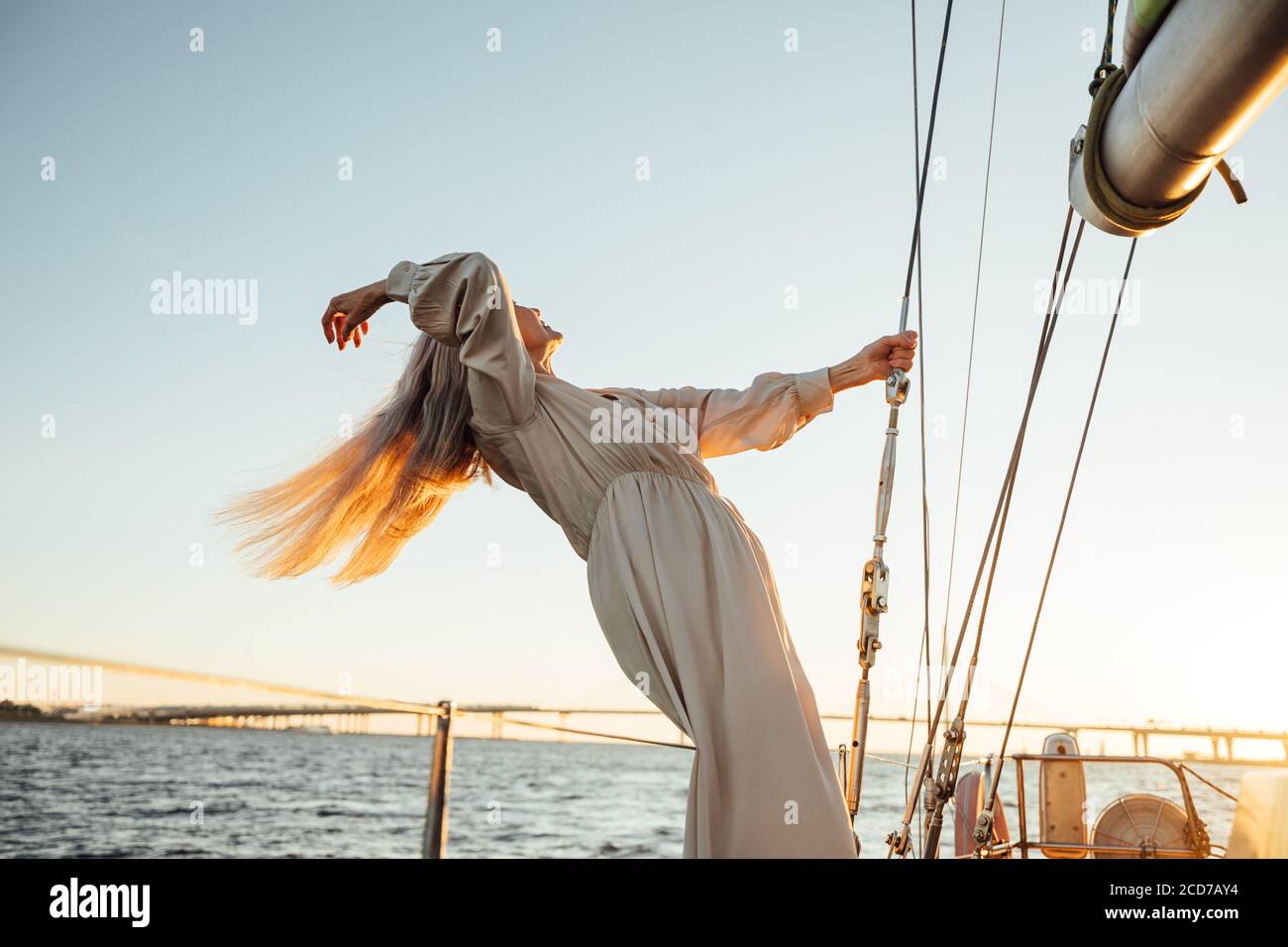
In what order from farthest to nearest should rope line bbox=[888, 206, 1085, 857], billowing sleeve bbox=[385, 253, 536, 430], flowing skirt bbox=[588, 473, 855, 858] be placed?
rope line bbox=[888, 206, 1085, 857]
billowing sleeve bbox=[385, 253, 536, 430]
flowing skirt bbox=[588, 473, 855, 858]

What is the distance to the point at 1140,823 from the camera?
9.03ft

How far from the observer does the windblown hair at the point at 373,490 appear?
1818 millimetres

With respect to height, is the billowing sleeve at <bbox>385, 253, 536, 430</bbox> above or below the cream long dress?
above

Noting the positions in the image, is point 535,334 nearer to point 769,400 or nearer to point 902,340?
point 769,400

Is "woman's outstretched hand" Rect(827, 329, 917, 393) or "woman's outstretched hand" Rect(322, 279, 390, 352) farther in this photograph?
"woman's outstretched hand" Rect(827, 329, 917, 393)

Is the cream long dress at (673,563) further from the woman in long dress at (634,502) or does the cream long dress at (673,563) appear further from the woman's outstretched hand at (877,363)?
the woman's outstretched hand at (877,363)

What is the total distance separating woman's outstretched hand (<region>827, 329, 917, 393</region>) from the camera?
1881 millimetres

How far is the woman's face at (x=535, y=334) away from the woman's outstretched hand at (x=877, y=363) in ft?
1.74

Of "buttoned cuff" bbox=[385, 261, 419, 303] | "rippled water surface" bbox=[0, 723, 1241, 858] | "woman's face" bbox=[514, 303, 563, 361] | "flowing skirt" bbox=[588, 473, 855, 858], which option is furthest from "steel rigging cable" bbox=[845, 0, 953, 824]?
"rippled water surface" bbox=[0, 723, 1241, 858]

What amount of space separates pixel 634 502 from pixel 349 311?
569mm

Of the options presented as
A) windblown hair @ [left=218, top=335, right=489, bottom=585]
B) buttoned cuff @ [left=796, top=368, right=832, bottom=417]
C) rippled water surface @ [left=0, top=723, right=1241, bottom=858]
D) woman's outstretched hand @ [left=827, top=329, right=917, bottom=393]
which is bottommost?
rippled water surface @ [left=0, top=723, right=1241, bottom=858]

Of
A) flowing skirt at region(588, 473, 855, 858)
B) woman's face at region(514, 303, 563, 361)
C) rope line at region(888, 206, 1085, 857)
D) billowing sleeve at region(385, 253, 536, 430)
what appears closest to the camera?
flowing skirt at region(588, 473, 855, 858)

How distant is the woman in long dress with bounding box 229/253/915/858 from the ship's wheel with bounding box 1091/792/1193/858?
1.65 metres

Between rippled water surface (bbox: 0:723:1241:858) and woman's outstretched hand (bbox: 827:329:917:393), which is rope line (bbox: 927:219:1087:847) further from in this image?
rippled water surface (bbox: 0:723:1241:858)
